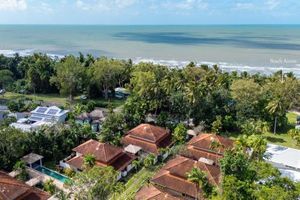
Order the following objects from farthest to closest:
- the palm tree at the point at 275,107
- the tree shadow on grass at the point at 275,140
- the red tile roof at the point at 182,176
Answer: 1. the palm tree at the point at 275,107
2. the tree shadow on grass at the point at 275,140
3. the red tile roof at the point at 182,176

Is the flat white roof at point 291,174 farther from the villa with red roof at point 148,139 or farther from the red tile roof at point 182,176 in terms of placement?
the villa with red roof at point 148,139

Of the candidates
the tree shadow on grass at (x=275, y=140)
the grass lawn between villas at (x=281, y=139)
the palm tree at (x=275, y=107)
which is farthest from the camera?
the palm tree at (x=275, y=107)

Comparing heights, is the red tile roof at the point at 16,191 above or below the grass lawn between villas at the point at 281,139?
above

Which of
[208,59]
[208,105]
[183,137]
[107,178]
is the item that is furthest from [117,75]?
[208,59]

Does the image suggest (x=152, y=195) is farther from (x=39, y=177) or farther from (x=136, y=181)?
(x=39, y=177)

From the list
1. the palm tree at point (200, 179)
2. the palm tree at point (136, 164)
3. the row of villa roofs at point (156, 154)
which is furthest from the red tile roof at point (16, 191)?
the palm tree at point (200, 179)

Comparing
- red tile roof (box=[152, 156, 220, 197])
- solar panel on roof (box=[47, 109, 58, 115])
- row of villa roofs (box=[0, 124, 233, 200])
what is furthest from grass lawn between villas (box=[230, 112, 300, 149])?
solar panel on roof (box=[47, 109, 58, 115])

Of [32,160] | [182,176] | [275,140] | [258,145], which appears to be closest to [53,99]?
[32,160]
